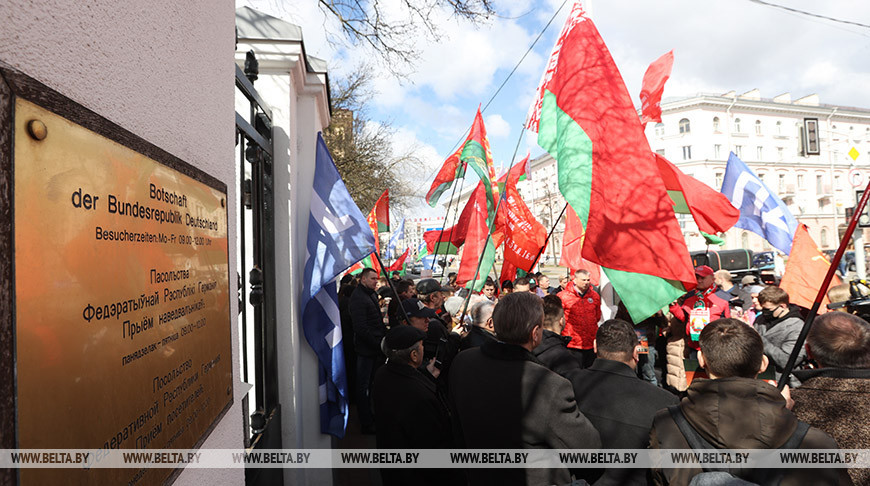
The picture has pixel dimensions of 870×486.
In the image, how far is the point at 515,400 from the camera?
2396 mm

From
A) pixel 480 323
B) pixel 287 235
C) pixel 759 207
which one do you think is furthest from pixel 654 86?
pixel 287 235

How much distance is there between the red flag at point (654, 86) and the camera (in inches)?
252

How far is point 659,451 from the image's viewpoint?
2076mm

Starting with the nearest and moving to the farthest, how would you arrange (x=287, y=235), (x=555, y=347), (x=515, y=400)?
(x=515, y=400), (x=555, y=347), (x=287, y=235)

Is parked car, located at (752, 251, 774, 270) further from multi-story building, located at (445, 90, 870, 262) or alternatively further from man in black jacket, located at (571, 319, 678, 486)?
man in black jacket, located at (571, 319, 678, 486)

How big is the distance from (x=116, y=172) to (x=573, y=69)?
3700 millimetres

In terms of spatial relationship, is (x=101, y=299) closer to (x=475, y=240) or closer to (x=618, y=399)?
(x=618, y=399)

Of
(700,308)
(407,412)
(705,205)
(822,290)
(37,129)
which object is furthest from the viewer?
(705,205)

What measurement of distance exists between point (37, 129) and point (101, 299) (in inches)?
13.8

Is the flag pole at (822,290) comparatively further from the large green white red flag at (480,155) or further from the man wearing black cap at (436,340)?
the large green white red flag at (480,155)

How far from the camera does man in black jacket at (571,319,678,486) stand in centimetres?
247

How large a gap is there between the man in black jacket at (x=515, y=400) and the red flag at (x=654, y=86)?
190 inches

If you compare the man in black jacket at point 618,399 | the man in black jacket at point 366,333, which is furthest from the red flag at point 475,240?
the man in black jacket at point 618,399

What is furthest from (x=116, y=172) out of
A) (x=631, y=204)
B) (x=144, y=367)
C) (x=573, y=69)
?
(x=573, y=69)
